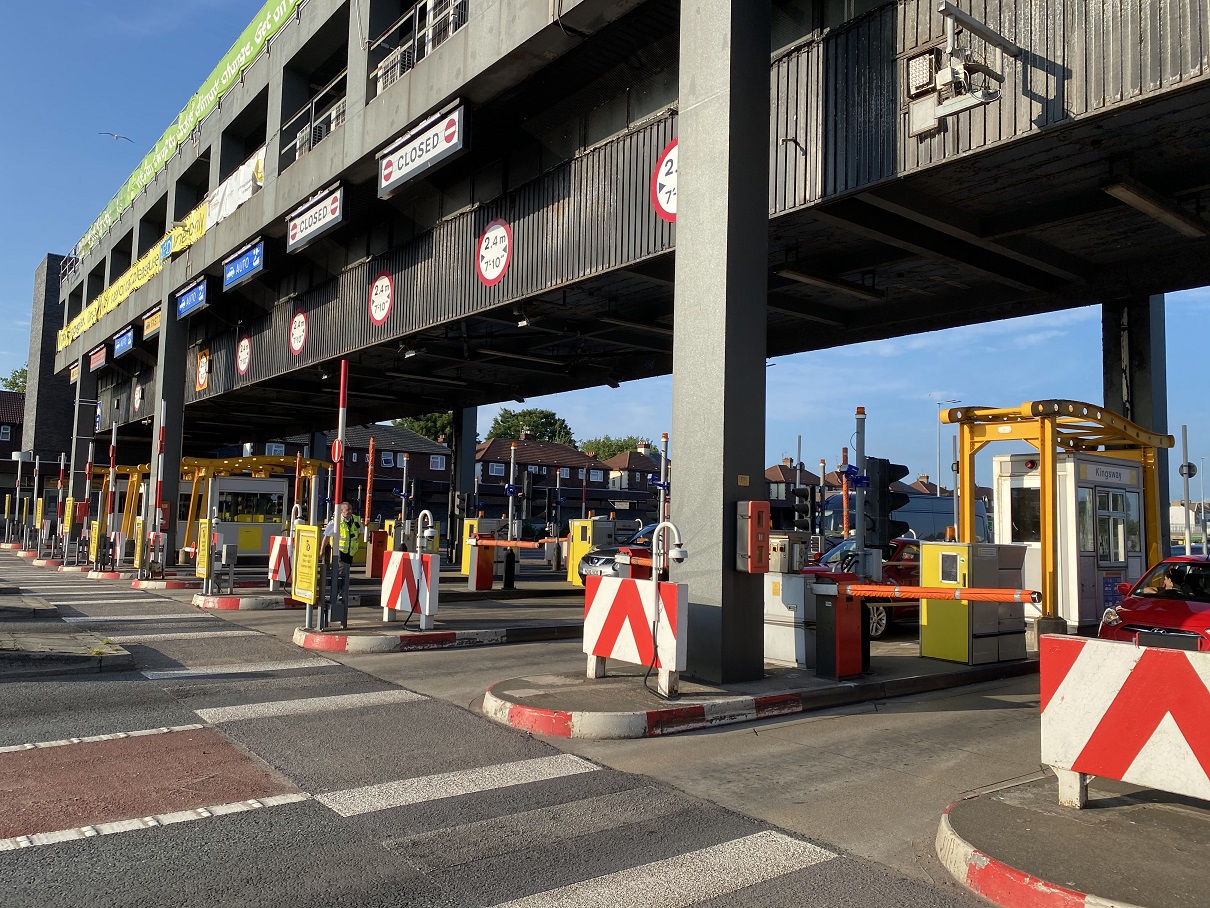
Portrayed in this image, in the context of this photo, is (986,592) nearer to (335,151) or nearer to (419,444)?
(335,151)

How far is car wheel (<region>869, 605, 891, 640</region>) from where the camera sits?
14211 millimetres

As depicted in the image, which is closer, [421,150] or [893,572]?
[421,150]

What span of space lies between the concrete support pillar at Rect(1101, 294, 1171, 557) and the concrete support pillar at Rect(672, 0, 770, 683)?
302 inches

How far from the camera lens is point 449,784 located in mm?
5719

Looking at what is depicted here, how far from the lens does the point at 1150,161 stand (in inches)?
365

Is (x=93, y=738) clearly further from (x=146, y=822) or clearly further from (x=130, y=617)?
(x=130, y=617)

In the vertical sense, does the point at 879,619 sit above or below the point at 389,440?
below

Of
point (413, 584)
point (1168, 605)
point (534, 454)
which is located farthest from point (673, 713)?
point (534, 454)

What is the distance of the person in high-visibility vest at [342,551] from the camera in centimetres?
1170

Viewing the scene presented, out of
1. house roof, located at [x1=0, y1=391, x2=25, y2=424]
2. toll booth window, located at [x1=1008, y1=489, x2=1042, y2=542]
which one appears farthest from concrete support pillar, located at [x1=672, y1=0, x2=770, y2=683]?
house roof, located at [x1=0, y1=391, x2=25, y2=424]

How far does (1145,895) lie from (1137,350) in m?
11.9

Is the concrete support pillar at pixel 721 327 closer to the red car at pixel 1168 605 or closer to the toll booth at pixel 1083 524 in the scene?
the red car at pixel 1168 605

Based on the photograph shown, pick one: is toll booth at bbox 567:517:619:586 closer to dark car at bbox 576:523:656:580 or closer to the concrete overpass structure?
dark car at bbox 576:523:656:580

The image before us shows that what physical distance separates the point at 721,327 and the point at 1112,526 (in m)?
9.47
